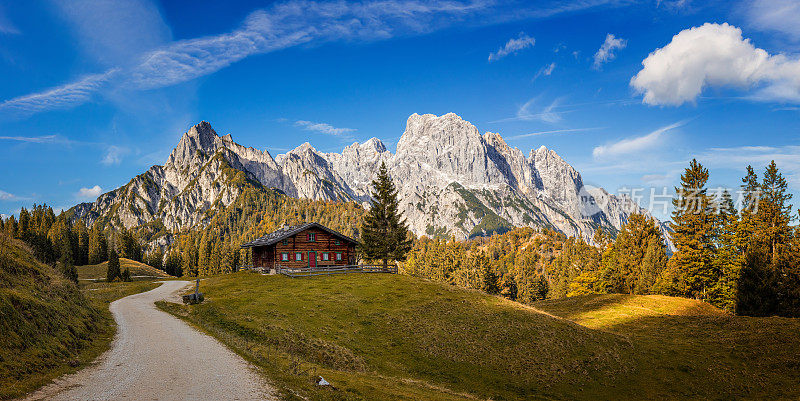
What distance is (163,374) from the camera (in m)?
15.2

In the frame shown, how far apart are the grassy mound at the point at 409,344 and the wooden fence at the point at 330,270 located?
1122 centimetres

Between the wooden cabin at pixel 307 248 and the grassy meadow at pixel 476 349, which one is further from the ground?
the wooden cabin at pixel 307 248

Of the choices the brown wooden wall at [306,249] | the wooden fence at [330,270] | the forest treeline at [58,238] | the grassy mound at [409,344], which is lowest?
the grassy mound at [409,344]

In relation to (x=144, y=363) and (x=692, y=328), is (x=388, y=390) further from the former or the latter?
(x=692, y=328)

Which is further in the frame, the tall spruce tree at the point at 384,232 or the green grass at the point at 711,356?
the tall spruce tree at the point at 384,232

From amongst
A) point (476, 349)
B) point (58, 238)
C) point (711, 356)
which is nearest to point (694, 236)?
point (711, 356)

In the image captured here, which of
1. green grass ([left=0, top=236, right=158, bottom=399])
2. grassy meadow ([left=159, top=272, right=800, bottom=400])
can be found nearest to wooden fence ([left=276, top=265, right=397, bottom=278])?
grassy meadow ([left=159, top=272, right=800, bottom=400])

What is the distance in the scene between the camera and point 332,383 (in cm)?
1736

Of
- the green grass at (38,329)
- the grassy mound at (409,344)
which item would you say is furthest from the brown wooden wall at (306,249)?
the green grass at (38,329)

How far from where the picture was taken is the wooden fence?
5523cm

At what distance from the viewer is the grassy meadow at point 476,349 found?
909 inches

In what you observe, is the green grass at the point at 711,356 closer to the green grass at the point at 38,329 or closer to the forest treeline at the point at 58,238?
the green grass at the point at 38,329

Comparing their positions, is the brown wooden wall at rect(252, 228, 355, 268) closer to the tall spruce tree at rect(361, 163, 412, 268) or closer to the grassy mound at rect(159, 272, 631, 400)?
the tall spruce tree at rect(361, 163, 412, 268)

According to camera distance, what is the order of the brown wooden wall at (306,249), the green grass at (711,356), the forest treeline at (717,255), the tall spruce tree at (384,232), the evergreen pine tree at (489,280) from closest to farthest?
the green grass at (711,356) → the forest treeline at (717,255) → the tall spruce tree at (384,232) → the brown wooden wall at (306,249) → the evergreen pine tree at (489,280)
